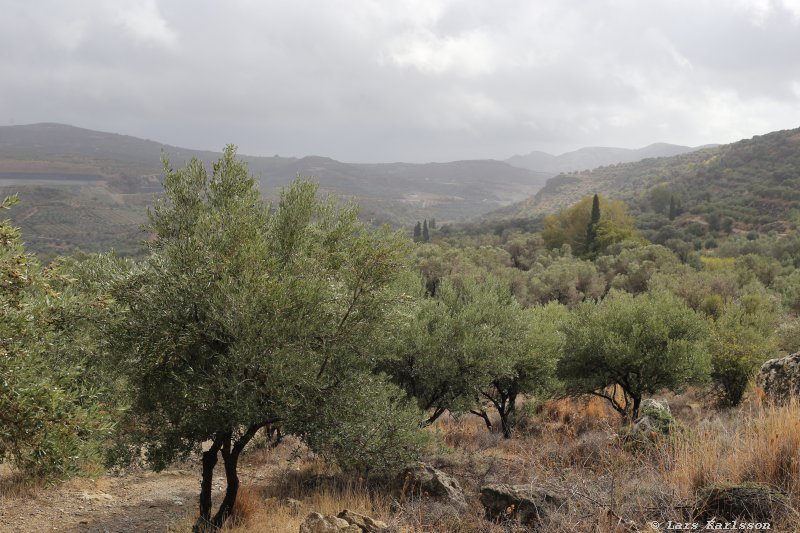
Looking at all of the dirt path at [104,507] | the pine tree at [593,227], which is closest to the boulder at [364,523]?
the dirt path at [104,507]

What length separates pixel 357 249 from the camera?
32.1 feet

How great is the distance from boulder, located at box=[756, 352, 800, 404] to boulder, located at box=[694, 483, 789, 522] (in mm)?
8234

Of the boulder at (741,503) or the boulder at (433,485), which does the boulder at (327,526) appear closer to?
the boulder at (433,485)

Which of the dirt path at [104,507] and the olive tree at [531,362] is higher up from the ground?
the olive tree at [531,362]

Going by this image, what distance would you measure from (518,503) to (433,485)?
11.0 ft

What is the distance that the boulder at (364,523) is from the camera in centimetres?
770

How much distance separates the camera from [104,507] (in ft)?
45.8

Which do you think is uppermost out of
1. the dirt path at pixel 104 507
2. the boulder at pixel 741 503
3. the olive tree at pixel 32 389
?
the olive tree at pixel 32 389

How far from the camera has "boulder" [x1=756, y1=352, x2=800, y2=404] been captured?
1238 centimetres

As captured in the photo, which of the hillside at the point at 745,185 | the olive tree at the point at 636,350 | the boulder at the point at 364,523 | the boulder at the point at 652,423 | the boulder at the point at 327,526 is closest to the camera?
the boulder at the point at 327,526

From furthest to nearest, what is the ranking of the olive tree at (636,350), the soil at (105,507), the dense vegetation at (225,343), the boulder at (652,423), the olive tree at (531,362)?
the olive tree at (636,350) → the olive tree at (531,362) → the soil at (105,507) → the boulder at (652,423) → the dense vegetation at (225,343)

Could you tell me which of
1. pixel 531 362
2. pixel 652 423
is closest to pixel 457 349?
pixel 531 362

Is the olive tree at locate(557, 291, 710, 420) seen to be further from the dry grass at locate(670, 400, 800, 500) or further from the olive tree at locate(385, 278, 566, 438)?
the dry grass at locate(670, 400, 800, 500)

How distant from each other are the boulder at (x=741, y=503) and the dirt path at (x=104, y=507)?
11414 mm
